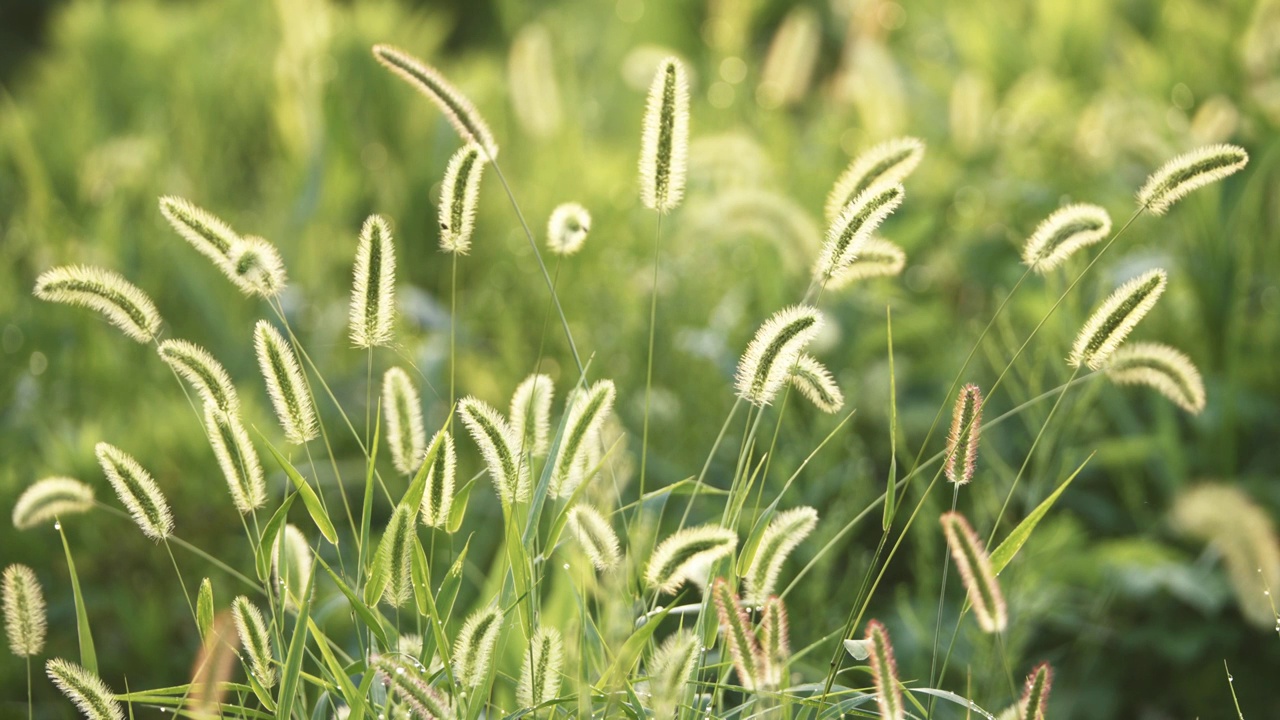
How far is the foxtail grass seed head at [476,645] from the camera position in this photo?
1000mm

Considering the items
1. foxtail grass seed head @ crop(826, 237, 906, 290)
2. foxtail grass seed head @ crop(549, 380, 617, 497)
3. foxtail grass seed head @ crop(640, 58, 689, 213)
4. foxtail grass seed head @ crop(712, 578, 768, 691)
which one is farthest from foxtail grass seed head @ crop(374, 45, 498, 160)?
foxtail grass seed head @ crop(712, 578, 768, 691)

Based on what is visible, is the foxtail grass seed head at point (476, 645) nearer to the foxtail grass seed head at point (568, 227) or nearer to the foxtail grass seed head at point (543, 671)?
the foxtail grass seed head at point (543, 671)

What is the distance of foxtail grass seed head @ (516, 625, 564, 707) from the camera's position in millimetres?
1009

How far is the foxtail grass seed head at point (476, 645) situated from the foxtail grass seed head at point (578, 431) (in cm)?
14

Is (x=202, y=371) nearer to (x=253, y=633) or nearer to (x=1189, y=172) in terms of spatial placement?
(x=253, y=633)

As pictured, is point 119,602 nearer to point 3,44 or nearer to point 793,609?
point 793,609

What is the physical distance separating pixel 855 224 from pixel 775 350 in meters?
0.13

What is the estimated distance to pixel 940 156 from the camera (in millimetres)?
3312

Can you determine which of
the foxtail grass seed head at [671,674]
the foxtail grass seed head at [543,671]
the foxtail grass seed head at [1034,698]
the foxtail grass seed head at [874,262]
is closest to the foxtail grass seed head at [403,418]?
the foxtail grass seed head at [543,671]

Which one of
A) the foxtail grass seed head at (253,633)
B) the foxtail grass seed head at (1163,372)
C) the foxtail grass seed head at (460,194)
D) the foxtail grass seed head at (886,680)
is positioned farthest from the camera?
the foxtail grass seed head at (1163,372)

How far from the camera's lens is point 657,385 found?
2639 mm

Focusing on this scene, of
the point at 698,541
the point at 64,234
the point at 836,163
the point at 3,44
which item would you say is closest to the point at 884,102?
the point at 836,163

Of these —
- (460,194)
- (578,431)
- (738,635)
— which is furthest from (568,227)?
(738,635)

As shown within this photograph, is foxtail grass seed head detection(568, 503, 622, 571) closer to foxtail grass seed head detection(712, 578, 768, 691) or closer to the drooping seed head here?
the drooping seed head
